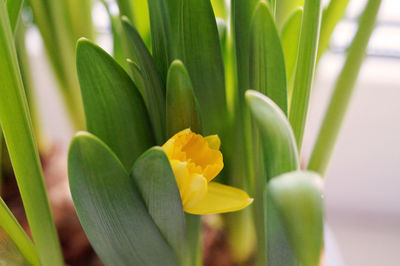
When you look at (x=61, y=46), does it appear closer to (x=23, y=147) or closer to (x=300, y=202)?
(x=23, y=147)

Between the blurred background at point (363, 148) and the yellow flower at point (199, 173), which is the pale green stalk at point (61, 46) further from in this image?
the yellow flower at point (199, 173)

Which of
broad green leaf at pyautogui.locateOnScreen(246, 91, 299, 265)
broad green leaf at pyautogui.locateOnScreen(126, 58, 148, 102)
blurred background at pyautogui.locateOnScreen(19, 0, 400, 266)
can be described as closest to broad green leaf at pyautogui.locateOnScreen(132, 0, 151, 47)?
broad green leaf at pyautogui.locateOnScreen(126, 58, 148, 102)

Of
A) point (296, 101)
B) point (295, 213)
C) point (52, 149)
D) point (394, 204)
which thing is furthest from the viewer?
point (394, 204)

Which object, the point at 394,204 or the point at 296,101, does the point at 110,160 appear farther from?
the point at 394,204

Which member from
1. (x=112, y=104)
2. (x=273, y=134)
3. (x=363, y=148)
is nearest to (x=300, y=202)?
(x=273, y=134)

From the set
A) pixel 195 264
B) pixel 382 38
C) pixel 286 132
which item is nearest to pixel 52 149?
pixel 195 264

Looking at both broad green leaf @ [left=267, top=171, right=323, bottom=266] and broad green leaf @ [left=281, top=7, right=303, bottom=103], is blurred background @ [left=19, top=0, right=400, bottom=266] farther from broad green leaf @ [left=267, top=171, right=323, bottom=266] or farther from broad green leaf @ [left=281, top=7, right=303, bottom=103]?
broad green leaf @ [left=267, top=171, right=323, bottom=266]

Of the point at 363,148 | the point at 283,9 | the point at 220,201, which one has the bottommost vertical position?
the point at 363,148
